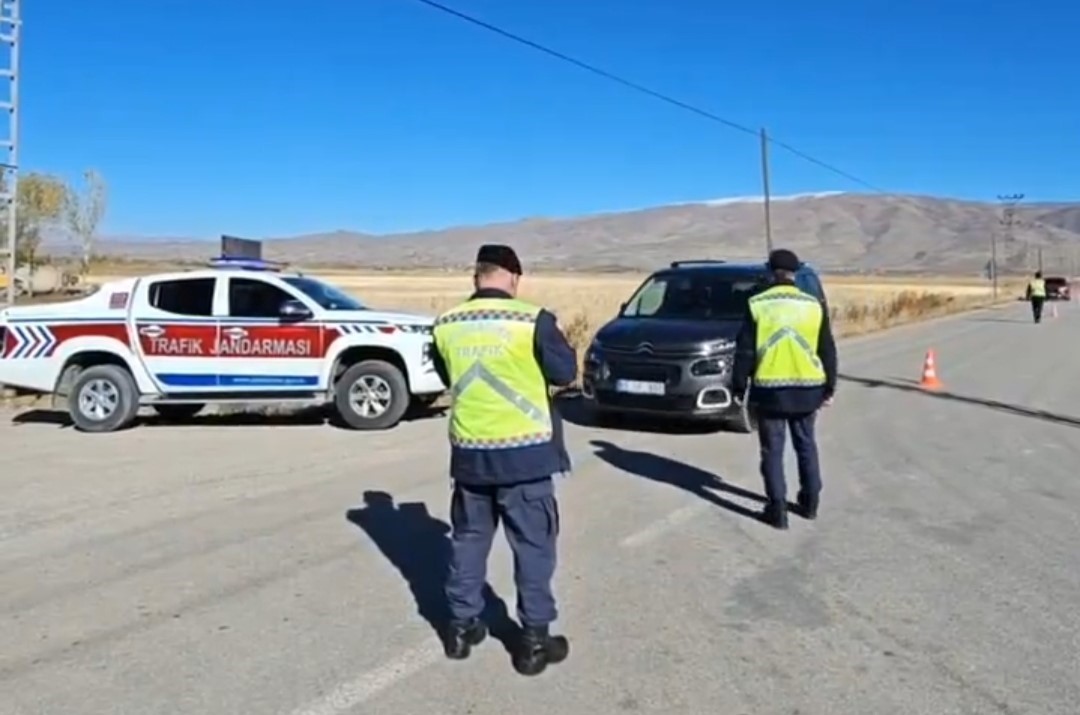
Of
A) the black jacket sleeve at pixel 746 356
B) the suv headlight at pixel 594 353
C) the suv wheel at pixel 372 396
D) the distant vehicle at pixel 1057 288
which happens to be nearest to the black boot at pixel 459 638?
the black jacket sleeve at pixel 746 356

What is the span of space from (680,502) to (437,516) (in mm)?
1831

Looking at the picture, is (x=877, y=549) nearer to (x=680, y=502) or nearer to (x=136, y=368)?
(x=680, y=502)

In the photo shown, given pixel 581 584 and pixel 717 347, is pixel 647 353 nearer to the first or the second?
pixel 717 347

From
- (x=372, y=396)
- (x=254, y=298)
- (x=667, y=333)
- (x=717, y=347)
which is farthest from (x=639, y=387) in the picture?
(x=254, y=298)

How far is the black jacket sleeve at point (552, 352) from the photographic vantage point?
448 cm

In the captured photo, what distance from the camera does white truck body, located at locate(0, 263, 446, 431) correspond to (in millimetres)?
12102

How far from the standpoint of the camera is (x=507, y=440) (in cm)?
450

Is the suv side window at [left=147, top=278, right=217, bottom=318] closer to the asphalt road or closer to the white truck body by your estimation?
the white truck body

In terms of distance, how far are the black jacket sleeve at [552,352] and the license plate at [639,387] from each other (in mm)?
6777

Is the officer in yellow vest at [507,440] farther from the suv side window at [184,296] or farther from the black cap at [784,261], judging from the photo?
the suv side window at [184,296]

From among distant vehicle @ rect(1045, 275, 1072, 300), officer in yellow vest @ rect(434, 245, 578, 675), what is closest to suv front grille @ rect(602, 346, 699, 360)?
officer in yellow vest @ rect(434, 245, 578, 675)

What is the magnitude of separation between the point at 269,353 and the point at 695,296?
5056mm

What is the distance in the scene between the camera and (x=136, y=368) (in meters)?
12.1

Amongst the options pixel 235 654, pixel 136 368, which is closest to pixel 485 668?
pixel 235 654
